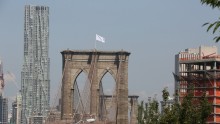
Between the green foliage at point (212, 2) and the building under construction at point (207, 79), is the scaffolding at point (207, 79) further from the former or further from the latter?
the green foliage at point (212, 2)

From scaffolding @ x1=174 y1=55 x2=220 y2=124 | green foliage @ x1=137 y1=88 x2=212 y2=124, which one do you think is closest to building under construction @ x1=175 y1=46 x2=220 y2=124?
scaffolding @ x1=174 y1=55 x2=220 y2=124

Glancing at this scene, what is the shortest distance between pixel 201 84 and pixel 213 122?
38.6ft

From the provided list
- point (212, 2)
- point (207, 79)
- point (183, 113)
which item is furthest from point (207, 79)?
point (212, 2)

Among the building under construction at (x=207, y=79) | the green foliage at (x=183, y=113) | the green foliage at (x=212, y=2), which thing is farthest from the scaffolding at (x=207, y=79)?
the green foliage at (x=212, y=2)

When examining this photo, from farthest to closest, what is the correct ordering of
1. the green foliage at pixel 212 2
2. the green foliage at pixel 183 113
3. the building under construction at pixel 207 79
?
the building under construction at pixel 207 79 < the green foliage at pixel 183 113 < the green foliage at pixel 212 2

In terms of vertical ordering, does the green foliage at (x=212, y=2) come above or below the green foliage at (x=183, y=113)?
above

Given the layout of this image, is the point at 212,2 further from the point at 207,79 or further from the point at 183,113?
the point at 207,79

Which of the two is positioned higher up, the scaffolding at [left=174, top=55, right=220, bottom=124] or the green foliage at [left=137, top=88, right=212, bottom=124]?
the scaffolding at [left=174, top=55, right=220, bottom=124]

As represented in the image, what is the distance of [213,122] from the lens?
17175cm

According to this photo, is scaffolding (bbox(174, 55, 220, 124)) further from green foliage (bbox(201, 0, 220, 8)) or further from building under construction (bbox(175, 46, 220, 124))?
green foliage (bbox(201, 0, 220, 8))

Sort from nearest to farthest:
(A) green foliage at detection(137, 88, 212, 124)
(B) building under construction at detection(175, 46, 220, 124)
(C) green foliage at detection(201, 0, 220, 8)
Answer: (C) green foliage at detection(201, 0, 220, 8) → (A) green foliage at detection(137, 88, 212, 124) → (B) building under construction at detection(175, 46, 220, 124)

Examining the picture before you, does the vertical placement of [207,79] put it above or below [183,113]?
above

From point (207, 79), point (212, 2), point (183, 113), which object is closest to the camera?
point (212, 2)

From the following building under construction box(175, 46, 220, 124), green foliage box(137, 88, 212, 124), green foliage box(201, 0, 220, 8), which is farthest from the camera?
building under construction box(175, 46, 220, 124)
